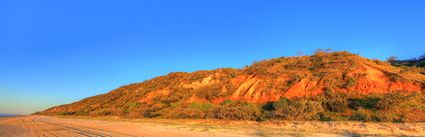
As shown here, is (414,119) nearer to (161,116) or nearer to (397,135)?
(397,135)

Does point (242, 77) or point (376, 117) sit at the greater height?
point (242, 77)

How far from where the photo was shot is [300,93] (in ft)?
84.4

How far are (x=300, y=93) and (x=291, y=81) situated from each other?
2036 millimetres

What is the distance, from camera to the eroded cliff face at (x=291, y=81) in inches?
945

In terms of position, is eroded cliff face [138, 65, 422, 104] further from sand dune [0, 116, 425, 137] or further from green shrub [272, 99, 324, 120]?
sand dune [0, 116, 425, 137]

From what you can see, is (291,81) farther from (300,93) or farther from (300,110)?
(300,110)

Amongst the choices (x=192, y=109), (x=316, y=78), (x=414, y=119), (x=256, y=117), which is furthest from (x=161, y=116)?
(x=414, y=119)

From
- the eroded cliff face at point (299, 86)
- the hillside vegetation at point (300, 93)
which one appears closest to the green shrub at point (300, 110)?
the hillside vegetation at point (300, 93)

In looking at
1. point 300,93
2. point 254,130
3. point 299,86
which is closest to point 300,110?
point 300,93

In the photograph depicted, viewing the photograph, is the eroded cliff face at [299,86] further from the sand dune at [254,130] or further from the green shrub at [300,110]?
the sand dune at [254,130]

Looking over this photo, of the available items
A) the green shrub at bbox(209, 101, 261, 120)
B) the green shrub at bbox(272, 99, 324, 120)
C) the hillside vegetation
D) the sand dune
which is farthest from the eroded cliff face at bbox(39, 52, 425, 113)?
the sand dune

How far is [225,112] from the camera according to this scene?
24469 millimetres

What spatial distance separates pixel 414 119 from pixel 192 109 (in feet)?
53.1

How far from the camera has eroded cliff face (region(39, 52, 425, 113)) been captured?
78.7 ft
